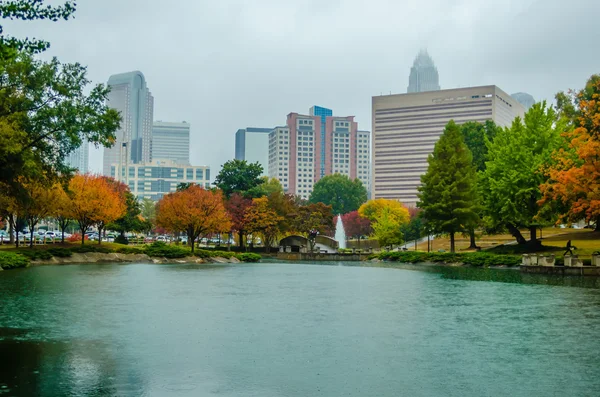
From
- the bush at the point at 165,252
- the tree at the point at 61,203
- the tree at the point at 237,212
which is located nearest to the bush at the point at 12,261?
the tree at the point at 61,203

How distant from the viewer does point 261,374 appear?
1190cm

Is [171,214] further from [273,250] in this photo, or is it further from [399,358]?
[399,358]

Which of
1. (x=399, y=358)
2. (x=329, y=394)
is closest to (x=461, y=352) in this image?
(x=399, y=358)

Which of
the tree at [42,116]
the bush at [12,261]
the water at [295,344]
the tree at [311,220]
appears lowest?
the water at [295,344]

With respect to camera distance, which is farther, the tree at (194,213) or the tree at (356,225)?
the tree at (356,225)

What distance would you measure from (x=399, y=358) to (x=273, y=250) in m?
84.4

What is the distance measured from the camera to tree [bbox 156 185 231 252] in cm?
7562

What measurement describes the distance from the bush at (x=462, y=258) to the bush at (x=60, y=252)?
3593cm

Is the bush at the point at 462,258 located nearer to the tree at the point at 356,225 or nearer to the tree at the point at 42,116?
the tree at the point at 42,116

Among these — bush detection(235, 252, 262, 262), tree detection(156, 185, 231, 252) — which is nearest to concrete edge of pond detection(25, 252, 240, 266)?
bush detection(235, 252, 262, 262)

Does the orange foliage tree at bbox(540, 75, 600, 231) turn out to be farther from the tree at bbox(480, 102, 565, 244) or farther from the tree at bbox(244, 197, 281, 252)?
the tree at bbox(244, 197, 281, 252)

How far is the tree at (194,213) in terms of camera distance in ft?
248

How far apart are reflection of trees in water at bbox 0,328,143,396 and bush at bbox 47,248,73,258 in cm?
4291

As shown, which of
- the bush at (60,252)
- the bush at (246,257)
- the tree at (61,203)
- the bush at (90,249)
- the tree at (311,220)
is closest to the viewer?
the bush at (60,252)
